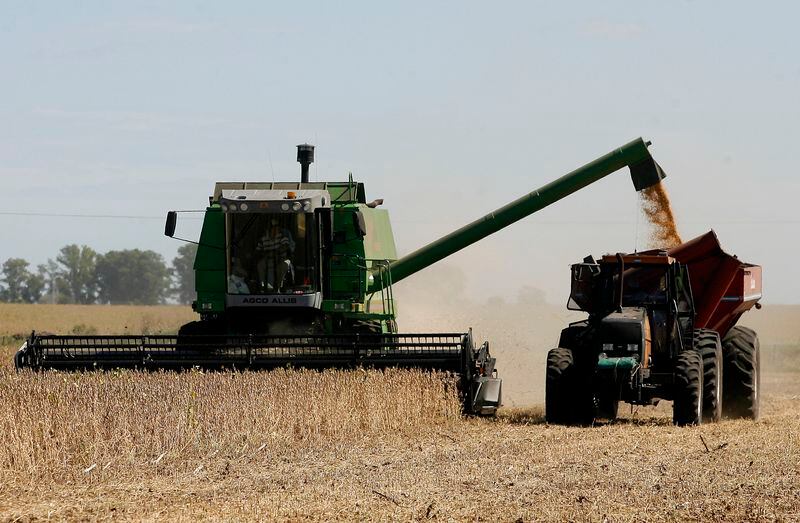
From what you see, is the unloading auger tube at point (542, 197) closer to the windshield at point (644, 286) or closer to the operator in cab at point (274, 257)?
the operator in cab at point (274, 257)

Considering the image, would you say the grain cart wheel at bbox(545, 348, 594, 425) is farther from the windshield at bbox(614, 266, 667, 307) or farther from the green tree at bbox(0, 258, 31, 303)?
the green tree at bbox(0, 258, 31, 303)

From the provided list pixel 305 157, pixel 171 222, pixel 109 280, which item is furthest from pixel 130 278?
pixel 171 222

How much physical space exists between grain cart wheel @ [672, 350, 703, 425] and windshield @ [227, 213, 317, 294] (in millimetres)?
4344

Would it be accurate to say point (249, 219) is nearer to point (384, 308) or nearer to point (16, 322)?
point (384, 308)

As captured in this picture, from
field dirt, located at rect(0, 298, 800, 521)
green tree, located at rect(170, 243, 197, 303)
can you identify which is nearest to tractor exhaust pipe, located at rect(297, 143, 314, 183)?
A: field dirt, located at rect(0, 298, 800, 521)

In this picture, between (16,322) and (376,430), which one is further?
(16,322)

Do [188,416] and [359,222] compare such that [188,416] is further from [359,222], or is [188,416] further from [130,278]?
[130,278]

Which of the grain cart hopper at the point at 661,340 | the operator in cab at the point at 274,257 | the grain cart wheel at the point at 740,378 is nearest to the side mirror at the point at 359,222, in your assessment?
the operator in cab at the point at 274,257

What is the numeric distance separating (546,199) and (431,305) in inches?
232

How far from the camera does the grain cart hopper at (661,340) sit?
39.8 ft

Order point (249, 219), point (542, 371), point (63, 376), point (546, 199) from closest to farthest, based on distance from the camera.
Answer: point (63, 376)
point (249, 219)
point (546, 199)
point (542, 371)

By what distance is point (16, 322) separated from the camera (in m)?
42.5

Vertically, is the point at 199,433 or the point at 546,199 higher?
the point at 546,199

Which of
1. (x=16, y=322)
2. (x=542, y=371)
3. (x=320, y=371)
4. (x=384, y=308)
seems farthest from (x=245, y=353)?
(x=16, y=322)
